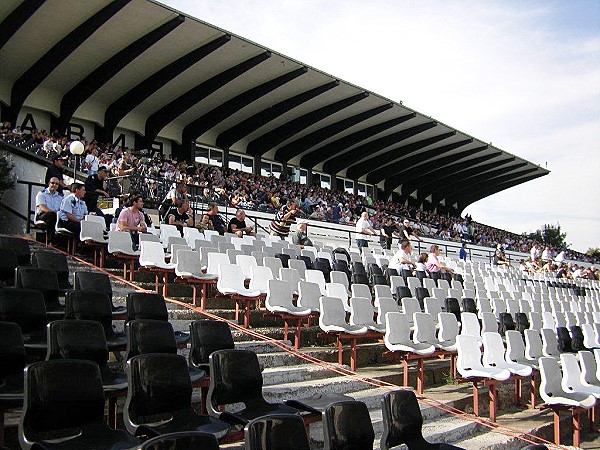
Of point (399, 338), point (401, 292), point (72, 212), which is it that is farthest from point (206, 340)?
point (401, 292)

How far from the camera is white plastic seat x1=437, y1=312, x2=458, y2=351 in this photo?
873 centimetres

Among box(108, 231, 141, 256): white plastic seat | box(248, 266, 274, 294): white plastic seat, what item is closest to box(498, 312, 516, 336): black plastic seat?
box(248, 266, 274, 294): white plastic seat

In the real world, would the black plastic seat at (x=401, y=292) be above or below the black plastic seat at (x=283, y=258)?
below

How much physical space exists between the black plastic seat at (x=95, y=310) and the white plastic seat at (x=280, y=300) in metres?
2.54

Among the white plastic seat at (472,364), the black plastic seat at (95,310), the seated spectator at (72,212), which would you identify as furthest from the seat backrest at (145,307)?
the seated spectator at (72,212)

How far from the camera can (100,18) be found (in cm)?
2048

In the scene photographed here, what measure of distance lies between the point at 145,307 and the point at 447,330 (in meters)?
4.50

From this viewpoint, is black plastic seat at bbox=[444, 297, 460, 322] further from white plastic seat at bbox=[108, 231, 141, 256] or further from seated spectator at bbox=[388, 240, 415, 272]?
white plastic seat at bbox=[108, 231, 141, 256]

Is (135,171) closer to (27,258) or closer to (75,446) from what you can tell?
(27,258)

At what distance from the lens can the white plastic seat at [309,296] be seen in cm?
877

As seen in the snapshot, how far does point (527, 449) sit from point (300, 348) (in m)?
4.91

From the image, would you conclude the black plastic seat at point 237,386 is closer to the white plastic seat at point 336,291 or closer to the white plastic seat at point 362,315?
the white plastic seat at point 362,315

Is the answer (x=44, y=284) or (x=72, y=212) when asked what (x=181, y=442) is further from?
(x=72, y=212)

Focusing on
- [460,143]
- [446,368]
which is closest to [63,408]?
[446,368]
